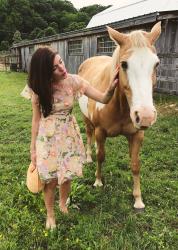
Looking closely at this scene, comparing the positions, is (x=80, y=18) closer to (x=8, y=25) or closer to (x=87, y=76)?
(x=8, y=25)

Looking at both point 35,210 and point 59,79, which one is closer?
point 59,79

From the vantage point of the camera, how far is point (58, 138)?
3070mm

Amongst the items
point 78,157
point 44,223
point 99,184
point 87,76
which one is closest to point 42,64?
point 78,157

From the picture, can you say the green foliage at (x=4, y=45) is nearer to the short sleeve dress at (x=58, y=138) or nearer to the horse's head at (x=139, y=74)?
the short sleeve dress at (x=58, y=138)

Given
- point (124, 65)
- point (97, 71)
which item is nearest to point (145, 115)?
point (124, 65)

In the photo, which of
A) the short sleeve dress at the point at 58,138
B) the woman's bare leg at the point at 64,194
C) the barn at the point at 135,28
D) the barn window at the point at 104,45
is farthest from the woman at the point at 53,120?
the barn window at the point at 104,45

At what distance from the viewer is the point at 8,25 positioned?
60.6 meters

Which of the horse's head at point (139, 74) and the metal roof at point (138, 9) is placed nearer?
the horse's head at point (139, 74)

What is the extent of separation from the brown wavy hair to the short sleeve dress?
9cm

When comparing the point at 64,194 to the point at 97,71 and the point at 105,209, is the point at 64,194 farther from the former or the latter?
the point at 97,71

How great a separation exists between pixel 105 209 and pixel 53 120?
1221mm

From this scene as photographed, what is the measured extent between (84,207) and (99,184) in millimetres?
589

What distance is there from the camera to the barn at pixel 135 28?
34.7ft

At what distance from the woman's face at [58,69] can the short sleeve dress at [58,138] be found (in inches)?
3.1
